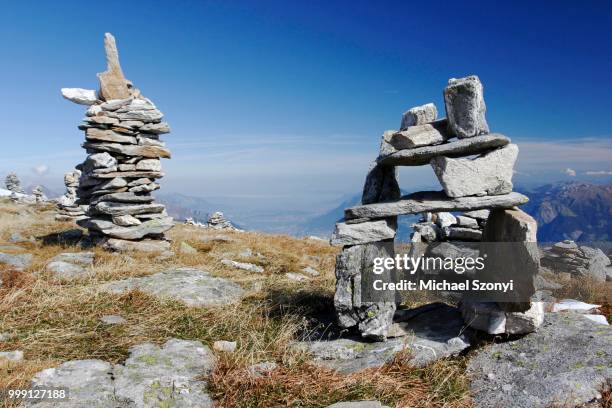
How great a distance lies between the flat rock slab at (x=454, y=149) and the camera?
6.17 meters

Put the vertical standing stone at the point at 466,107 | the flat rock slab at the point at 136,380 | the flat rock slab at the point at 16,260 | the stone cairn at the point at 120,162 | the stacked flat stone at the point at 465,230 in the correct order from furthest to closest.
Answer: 1. the stone cairn at the point at 120,162
2. the flat rock slab at the point at 16,260
3. the stacked flat stone at the point at 465,230
4. the vertical standing stone at the point at 466,107
5. the flat rock slab at the point at 136,380

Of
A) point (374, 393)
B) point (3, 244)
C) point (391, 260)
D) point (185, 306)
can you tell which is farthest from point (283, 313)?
point (3, 244)

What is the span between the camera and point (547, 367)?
5.81m

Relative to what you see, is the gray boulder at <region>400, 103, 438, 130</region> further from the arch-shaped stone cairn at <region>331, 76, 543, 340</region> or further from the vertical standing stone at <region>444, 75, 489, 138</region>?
the vertical standing stone at <region>444, 75, 489, 138</region>

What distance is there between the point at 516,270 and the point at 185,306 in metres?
6.40

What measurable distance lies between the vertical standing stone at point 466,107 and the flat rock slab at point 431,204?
1079 mm

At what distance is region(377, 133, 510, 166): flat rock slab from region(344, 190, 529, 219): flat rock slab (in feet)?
2.25

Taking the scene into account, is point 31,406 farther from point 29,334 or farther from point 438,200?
point 438,200

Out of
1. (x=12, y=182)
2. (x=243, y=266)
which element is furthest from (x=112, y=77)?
(x=12, y=182)

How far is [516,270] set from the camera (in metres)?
6.49

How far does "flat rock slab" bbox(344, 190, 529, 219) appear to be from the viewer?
20.7 ft

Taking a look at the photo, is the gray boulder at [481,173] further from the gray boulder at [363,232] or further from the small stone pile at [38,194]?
the small stone pile at [38,194]

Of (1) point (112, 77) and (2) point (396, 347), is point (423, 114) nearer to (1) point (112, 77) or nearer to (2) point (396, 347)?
(2) point (396, 347)

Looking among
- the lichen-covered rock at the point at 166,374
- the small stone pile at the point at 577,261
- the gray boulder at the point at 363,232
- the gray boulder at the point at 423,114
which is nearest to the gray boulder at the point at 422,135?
the gray boulder at the point at 423,114
